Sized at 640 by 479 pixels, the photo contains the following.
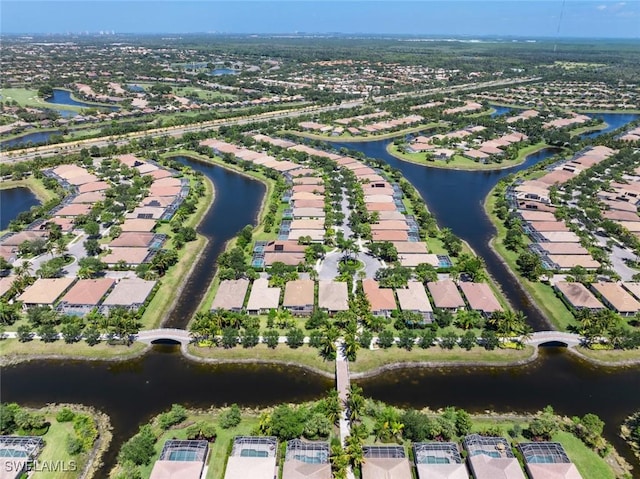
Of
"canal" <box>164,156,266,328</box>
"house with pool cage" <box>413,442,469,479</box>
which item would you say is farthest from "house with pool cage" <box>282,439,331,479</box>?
"canal" <box>164,156,266,328</box>

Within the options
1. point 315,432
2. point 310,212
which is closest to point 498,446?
point 315,432

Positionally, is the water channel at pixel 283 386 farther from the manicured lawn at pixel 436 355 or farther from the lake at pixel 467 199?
the lake at pixel 467 199

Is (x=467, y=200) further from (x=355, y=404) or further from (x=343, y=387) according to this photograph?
(x=355, y=404)

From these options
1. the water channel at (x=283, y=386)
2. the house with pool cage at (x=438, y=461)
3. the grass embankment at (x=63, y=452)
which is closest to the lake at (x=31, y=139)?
the water channel at (x=283, y=386)

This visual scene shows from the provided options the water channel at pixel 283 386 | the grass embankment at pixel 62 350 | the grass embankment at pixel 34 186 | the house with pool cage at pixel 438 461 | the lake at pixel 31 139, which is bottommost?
the water channel at pixel 283 386

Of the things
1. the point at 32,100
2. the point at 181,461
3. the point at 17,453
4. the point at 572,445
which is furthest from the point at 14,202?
the point at 32,100

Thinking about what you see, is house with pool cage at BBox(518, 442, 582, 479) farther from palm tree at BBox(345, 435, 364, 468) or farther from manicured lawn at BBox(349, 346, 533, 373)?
palm tree at BBox(345, 435, 364, 468)

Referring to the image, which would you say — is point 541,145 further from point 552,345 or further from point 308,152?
point 552,345
